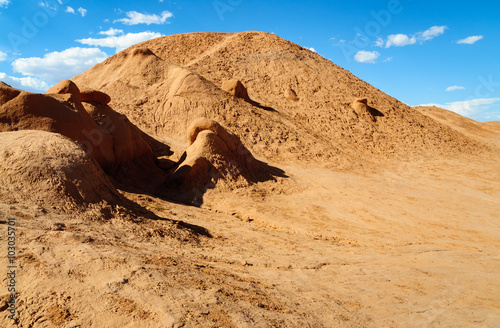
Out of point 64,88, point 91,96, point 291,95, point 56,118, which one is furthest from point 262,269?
point 291,95

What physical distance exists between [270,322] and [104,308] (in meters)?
1.45

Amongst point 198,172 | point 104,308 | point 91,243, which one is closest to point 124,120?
point 198,172

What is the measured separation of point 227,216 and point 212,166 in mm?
2579

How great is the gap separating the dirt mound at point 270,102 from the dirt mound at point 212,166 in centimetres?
393

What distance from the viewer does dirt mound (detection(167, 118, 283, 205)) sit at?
32.9 feet

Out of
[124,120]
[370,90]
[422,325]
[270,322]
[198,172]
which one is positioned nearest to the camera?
[270,322]

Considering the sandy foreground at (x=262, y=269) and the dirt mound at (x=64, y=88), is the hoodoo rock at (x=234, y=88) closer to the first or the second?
the dirt mound at (x=64, y=88)

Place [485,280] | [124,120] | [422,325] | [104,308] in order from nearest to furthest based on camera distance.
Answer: [104,308]
[422,325]
[485,280]
[124,120]

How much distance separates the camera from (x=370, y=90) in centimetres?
2533

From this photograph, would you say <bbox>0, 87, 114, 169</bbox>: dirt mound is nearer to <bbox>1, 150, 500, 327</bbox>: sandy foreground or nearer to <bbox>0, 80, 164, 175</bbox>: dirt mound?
<bbox>0, 80, 164, 175</bbox>: dirt mound

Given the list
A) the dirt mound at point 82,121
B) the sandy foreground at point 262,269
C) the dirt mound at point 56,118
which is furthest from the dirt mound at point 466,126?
the dirt mound at point 56,118

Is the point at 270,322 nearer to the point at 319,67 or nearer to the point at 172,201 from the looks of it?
the point at 172,201

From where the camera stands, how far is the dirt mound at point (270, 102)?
16938 mm

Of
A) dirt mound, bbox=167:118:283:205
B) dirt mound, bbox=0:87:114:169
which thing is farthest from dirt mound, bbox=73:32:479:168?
dirt mound, bbox=0:87:114:169
